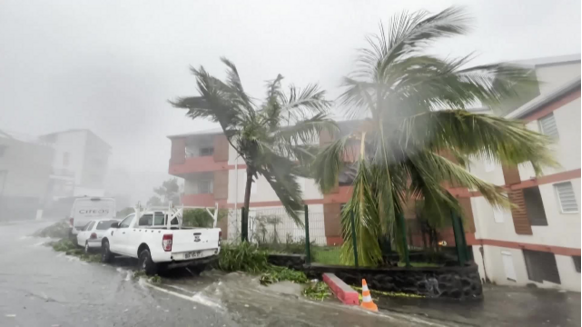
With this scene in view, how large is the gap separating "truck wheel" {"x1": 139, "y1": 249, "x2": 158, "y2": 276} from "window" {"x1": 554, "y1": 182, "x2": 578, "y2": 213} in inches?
480

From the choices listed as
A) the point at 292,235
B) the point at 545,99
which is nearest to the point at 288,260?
the point at 292,235

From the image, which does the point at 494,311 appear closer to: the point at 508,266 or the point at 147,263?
the point at 147,263

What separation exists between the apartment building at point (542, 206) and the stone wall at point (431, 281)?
1.93 metres

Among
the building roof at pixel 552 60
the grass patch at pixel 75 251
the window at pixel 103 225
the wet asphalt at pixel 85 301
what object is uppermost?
the building roof at pixel 552 60

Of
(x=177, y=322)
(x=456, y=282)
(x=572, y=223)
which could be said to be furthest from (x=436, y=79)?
(x=572, y=223)

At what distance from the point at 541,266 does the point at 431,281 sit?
8844mm

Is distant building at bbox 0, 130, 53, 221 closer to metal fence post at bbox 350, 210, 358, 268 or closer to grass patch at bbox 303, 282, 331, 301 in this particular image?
grass patch at bbox 303, 282, 331, 301

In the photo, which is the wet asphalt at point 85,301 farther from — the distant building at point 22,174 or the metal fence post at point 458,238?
the metal fence post at point 458,238

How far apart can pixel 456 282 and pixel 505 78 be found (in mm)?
4542

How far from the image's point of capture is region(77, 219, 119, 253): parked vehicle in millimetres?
9641

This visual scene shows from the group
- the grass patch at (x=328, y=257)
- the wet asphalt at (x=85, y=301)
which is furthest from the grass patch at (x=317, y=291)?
the wet asphalt at (x=85, y=301)

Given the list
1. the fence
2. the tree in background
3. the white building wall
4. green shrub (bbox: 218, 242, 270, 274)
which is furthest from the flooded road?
the tree in background

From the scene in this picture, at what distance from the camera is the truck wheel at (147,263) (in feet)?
21.1

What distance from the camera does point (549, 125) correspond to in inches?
267
